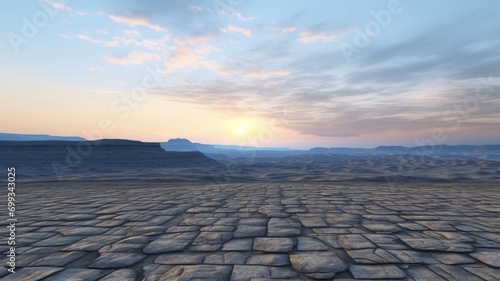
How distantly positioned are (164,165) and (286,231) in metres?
46.2

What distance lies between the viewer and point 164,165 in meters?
47.5

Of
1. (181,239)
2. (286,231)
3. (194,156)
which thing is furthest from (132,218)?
(194,156)

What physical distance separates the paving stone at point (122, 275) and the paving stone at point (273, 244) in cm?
154

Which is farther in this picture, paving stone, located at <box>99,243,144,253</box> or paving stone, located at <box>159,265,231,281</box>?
paving stone, located at <box>99,243,144,253</box>

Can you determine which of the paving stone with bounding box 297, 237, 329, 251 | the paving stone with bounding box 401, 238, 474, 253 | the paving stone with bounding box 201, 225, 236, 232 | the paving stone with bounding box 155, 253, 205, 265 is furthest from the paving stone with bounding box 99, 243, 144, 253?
the paving stone with bounding box 401, 238, 474, 253

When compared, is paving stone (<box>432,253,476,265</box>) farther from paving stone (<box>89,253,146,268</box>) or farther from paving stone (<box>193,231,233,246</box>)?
paving stone (<box>89,253,146,268</box>)

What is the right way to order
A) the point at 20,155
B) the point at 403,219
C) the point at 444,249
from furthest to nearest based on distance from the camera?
the point at 20,155
the point at 403,219
the point at 444,249

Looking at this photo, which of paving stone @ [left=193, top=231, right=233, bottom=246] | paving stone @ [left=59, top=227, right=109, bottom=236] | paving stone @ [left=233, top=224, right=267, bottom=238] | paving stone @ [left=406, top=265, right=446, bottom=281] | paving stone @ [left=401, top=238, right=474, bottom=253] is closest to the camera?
paving stone @ [left=406, top=265, right=446, bottom=281]

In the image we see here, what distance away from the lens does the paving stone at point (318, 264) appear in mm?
2824

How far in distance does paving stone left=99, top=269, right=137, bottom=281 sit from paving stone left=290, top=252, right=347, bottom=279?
5.87 feet

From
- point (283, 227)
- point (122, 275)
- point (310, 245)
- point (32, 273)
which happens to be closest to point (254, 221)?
point (283, 227)

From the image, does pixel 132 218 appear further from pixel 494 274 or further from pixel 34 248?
pixel 494 274

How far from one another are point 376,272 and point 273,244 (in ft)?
4.55

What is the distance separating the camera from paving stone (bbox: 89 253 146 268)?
3.07 m
